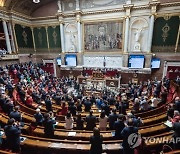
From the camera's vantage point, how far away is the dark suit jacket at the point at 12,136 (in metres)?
3.65

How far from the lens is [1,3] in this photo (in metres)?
14.9

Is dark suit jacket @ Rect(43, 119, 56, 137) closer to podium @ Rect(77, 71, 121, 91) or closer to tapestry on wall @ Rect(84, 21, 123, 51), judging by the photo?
podium @ Rect(77, 71, 121, 91)

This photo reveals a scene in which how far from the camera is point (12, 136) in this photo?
12.1ft

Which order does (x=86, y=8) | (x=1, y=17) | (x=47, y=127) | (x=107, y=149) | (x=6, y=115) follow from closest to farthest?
(x=107, y=149) < (x=47, y=127) < (x=6, y=115) < (x=1, y=17) < (x=86, y=8)

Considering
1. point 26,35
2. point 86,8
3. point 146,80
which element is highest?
point 86,8

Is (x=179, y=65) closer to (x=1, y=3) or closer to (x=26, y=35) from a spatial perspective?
(x=26, y=35)

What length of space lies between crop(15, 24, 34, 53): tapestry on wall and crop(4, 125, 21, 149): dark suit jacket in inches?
639

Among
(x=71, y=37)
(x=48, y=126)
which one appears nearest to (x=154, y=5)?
(x=71, y=37)

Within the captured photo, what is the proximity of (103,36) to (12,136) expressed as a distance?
47.9 ft

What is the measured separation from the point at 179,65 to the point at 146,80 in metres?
3.61

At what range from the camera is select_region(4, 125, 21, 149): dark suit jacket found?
365 centimetres

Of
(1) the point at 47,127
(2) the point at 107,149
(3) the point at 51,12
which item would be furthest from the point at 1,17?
(2) the point at 107,149

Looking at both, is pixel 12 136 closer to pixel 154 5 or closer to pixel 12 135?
pixel 12 135

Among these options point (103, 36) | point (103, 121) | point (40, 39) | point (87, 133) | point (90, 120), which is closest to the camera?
point (87, 133)
